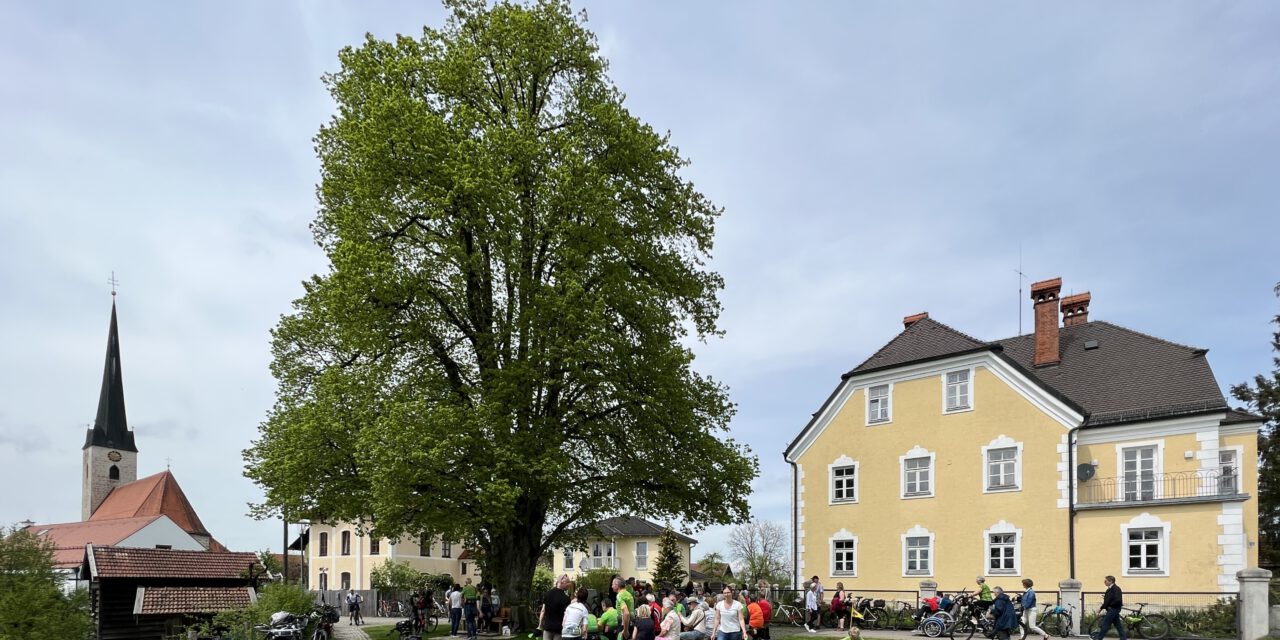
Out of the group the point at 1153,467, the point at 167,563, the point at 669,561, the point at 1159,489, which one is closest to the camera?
the point at 1159,489

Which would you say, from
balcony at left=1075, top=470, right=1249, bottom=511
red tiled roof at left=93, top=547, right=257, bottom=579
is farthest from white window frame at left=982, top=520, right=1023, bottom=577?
red tiled roof at left=93, top=547, right=257, bottom=579

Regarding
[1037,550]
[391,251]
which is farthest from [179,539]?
[1037,550]

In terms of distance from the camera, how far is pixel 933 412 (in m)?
33.0

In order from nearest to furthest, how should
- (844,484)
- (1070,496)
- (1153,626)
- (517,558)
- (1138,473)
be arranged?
(1153,626), (517,558), (1138,473), (1070,496), (844,484)

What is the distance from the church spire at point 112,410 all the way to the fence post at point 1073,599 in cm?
9026

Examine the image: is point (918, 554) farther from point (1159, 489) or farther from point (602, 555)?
point (602, 555)

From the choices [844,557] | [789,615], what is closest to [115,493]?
[844,557]

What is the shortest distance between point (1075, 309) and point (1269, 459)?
15124mm

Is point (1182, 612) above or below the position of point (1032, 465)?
below

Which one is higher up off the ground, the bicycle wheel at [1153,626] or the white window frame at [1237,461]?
the white window frame at [1237,461]

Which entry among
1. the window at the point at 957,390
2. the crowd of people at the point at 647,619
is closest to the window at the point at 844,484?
the window at the point at 957,390

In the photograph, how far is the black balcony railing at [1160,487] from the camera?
27.0 m

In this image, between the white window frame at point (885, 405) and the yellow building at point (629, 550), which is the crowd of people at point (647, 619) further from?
the yellow building at point (629, 550)

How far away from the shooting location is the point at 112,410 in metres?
92.9
